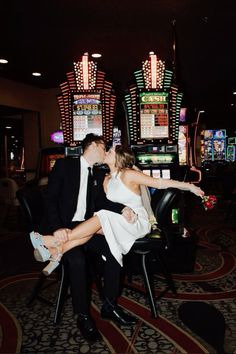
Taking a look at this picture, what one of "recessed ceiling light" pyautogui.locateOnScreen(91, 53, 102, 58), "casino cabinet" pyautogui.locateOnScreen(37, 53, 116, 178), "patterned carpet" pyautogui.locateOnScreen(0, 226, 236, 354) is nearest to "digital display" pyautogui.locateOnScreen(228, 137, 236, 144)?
"recessed ceiling light" pyautogui.locateOnScreen(91, 53, 102, 58)

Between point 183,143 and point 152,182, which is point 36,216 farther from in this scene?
point 183,143

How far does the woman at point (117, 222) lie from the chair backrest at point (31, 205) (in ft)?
0.28

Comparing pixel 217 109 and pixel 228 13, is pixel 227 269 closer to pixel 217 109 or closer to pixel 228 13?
pixel 228 13

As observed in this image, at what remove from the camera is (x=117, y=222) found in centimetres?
244

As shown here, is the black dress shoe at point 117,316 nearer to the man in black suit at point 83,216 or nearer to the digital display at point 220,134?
the man in black suit at point 83,216

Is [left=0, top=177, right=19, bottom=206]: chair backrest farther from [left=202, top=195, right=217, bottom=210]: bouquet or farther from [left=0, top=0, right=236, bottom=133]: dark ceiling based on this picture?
[left=202, top=195, right=217, bottom=210]: bouquet

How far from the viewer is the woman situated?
240 cm

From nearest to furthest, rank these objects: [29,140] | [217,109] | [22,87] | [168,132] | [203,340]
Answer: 1. [203,340]
2. [168,132]
3. [22,87]
4. [29,140]
5. [217,109]

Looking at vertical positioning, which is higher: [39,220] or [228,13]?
[228,13]

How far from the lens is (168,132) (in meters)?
5.05

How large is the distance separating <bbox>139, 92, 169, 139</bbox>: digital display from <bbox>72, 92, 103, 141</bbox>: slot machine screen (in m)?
0.75

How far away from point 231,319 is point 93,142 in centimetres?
157

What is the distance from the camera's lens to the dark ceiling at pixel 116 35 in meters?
5.02

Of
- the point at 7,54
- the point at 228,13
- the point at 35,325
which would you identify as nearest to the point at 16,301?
the point at 35,325
